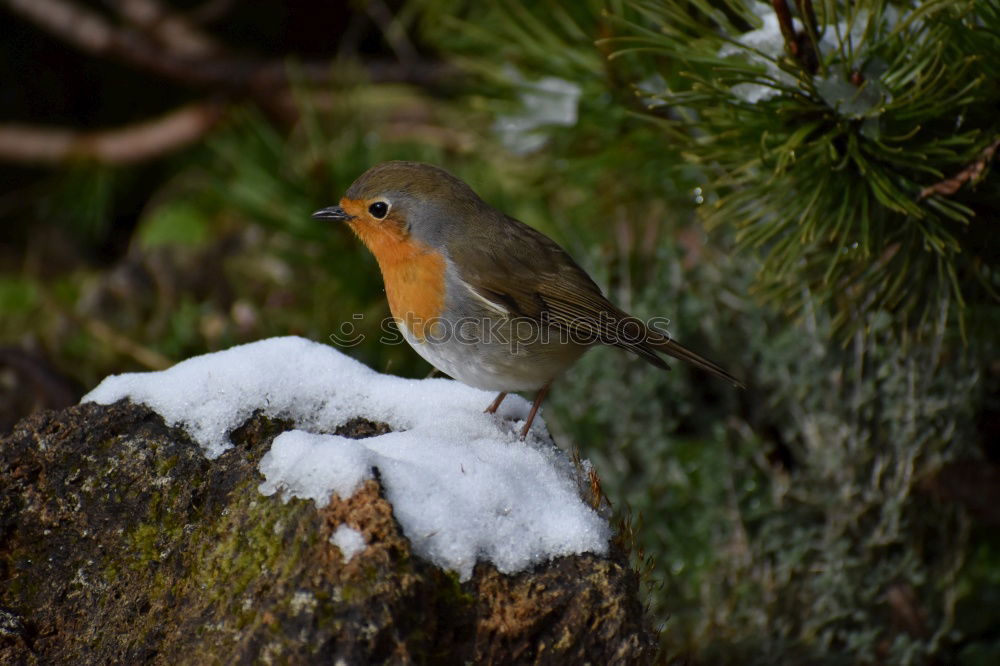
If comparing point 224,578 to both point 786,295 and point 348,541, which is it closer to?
point 348,541

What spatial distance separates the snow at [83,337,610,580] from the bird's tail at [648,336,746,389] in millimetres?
491

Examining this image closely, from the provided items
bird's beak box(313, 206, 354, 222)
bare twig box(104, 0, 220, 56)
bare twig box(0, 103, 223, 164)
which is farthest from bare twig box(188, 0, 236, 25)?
bird's beak box(313, 206, 354, 222)

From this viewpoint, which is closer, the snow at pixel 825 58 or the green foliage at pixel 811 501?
the snow at pixel 825 58

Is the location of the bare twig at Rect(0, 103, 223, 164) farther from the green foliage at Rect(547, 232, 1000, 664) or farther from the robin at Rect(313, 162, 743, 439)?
the green foliage at Rect(547, 232, 1000, 664)

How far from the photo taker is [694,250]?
159 inches

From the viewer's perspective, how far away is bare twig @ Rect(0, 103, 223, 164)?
18.7 feet

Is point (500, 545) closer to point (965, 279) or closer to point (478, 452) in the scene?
point (478, 452)

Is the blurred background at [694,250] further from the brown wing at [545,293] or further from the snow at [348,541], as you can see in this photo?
the snow at [348,541]

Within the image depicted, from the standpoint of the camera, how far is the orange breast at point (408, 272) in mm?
2811

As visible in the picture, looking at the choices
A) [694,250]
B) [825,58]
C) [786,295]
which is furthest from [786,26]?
[694,250]

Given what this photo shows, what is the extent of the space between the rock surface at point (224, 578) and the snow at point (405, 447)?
1.6 inches

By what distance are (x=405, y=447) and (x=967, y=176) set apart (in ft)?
4.91

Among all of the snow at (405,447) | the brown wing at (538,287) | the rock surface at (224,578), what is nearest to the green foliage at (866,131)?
the brown wing at (538,287)

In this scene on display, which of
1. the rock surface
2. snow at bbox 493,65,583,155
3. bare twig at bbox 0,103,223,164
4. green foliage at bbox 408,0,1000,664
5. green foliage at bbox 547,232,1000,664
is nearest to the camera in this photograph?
the rock surface
